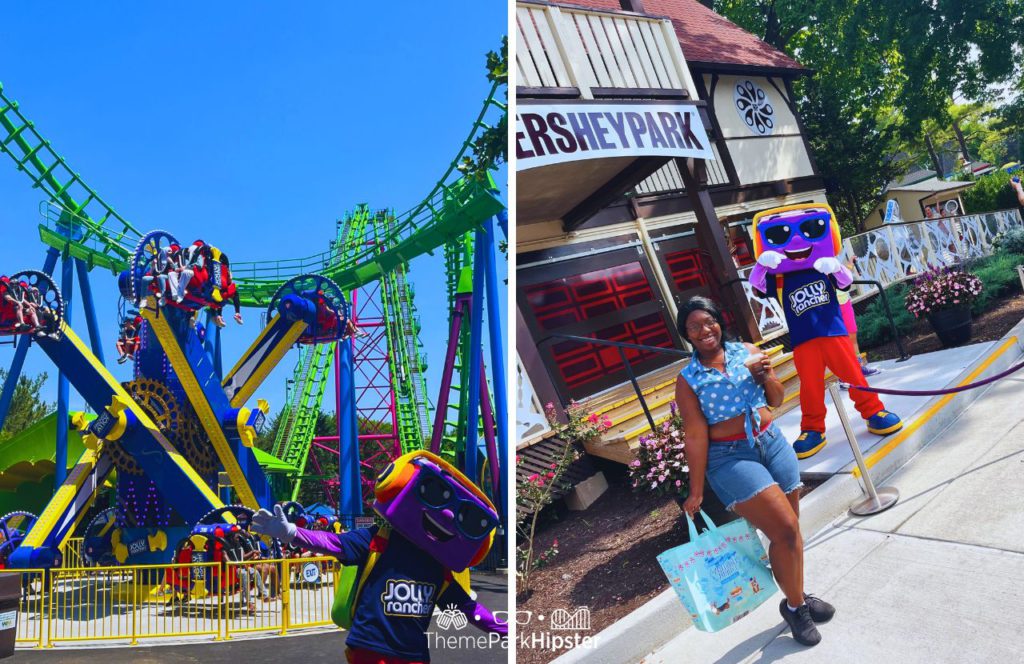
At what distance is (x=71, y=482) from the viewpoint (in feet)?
38.5

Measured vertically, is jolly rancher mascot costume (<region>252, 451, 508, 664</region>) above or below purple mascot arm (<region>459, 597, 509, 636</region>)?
above

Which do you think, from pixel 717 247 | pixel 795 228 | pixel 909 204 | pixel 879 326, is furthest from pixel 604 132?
pixel 909 204

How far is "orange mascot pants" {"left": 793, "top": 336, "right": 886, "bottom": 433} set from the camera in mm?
4984

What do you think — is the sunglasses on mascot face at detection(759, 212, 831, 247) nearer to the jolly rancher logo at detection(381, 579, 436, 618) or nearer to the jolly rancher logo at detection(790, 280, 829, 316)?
the jolly rancher logo at detection(790, 280, 829, 316)

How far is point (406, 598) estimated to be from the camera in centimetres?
319

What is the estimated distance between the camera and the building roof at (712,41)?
12.2 meters

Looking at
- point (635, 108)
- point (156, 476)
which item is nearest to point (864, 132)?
point (635, 108)

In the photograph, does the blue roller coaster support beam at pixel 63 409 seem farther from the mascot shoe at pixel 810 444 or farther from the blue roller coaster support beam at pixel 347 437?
the mascot shoe at pixel 810 444

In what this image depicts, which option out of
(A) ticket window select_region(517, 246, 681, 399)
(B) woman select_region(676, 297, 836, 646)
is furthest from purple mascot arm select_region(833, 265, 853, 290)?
(A) ticket window select_region(517, 246, 681, 399)

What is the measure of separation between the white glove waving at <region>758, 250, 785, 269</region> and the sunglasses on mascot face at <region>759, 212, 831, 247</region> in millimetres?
115

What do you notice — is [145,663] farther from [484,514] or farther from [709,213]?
[709,213]

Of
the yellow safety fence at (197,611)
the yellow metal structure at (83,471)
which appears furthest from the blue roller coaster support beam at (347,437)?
the yellow safety fence at (197,611)

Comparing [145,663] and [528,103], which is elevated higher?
[528,103]

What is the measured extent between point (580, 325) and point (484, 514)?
4.78m
